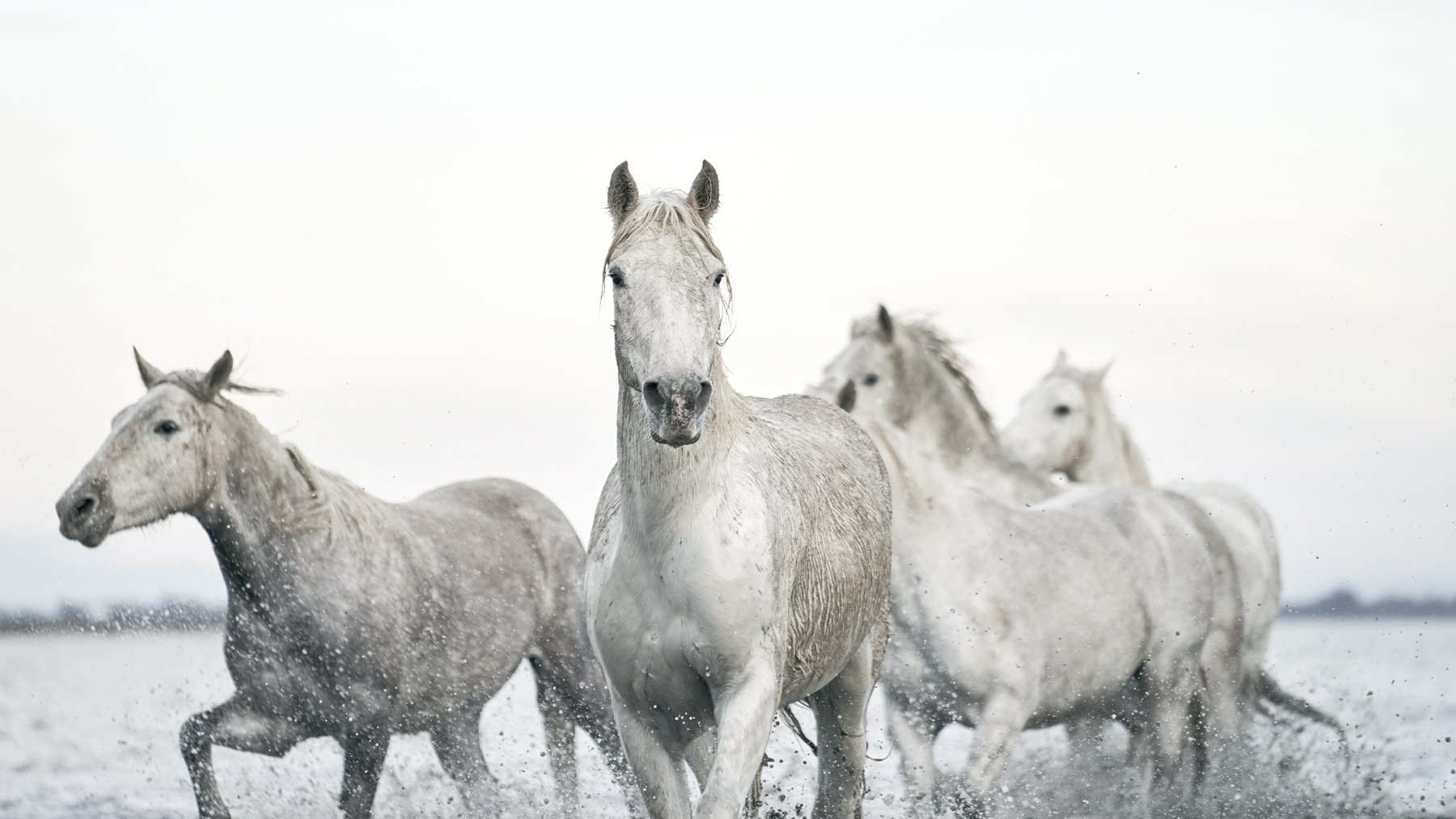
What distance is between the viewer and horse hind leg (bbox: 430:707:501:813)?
7316 mm

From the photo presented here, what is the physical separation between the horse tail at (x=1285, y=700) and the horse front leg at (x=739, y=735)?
6179 mm

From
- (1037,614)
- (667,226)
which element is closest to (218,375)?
(667,226)

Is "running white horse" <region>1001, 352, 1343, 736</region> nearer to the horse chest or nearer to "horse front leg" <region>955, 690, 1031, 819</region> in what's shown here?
"horse front leg" <region>955, 690, 1031, 819</region>

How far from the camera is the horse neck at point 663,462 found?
3744mm

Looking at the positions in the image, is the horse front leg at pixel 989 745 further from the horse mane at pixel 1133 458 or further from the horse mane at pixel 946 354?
the horse mane at pixel 1133 458

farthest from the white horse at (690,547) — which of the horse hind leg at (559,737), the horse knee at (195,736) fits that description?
the horse hind leg at (559,737)

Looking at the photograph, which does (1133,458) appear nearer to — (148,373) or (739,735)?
(148,373)

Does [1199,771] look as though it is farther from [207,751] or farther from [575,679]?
[207,751]

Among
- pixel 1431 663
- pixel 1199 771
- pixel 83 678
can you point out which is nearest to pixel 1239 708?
pixel 1199 771

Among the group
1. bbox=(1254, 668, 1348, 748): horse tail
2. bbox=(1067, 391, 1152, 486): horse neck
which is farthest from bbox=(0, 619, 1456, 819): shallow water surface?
bbox=(1067, 391, 1152, 486): horse neck

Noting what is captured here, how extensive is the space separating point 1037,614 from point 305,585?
330 cm

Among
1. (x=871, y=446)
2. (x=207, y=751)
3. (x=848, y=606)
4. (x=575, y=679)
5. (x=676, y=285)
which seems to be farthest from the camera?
(x=575, y=679)

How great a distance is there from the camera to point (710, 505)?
3758 millimetres

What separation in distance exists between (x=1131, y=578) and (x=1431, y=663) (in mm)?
28799
